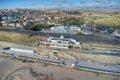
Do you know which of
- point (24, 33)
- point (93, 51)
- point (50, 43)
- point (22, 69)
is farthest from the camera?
point (24, 33)

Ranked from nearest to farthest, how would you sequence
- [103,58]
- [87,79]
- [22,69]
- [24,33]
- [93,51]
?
[87,79], [22,69], [103,58], [93,51], [24,33]

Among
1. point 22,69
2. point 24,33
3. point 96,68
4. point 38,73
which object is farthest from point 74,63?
point 24,33

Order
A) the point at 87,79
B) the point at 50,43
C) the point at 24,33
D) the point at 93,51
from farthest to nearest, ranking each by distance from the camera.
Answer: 1. the point at 24,33
2. the point at 50,43
3. the point at 93,51
4. the point at 87,79

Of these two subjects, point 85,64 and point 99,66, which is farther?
point 85,64

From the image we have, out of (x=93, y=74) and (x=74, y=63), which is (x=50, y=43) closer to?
(x=74, y=63)

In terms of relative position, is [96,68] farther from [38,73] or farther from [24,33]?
[24,33]

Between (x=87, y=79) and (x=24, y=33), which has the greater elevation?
(x=24, y=33)

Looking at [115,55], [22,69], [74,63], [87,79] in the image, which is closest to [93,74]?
[87,79]

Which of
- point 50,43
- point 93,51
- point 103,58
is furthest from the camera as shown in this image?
point 50,43

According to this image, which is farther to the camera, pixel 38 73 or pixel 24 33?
pixel 24 33
